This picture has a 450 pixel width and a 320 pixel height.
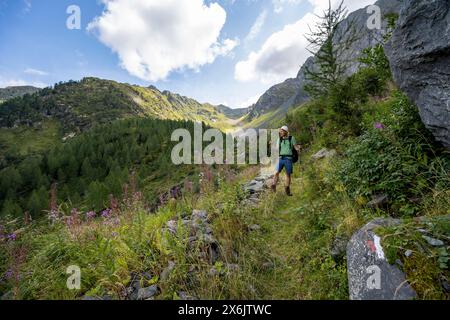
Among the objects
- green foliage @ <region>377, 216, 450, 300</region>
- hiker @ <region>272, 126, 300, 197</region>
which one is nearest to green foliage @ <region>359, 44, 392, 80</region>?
hiker @ <region>272, 126, 300, 197</region>

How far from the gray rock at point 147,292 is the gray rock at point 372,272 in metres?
2.53

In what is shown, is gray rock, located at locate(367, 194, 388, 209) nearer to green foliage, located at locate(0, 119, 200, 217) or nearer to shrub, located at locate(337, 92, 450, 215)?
shrub, located at locate(337, 92, 450, 215)

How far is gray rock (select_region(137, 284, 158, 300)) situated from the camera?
Result: 9.93 ft

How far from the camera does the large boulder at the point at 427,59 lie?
12.0 ft

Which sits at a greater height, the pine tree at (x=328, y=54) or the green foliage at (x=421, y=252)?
the pine tree at (x=328, y=54)

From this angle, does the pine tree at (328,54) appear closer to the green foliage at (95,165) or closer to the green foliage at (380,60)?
the green foliage at (380,60)

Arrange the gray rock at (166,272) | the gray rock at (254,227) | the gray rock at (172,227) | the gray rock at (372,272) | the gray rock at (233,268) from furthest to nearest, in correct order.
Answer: the gray rock at (254,227) → the gray rock at (172,227) → the gray rock at (233,268) → the gray rock at (166,272) → the gray rock at (372,272)

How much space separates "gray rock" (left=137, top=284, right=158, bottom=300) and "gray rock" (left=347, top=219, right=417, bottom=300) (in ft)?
8.29

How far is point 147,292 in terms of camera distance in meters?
3.07

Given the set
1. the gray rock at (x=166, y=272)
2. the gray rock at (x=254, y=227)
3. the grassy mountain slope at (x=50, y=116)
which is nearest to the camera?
the gray rock at (x=166, y=272)

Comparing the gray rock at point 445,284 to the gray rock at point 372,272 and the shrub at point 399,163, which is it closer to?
the gray rock at point 372,272

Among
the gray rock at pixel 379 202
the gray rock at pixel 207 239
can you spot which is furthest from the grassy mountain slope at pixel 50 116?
the gray rock at pixel 379 202

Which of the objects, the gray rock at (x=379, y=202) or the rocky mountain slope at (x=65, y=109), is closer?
the gray rock at (x=379, y=202)
